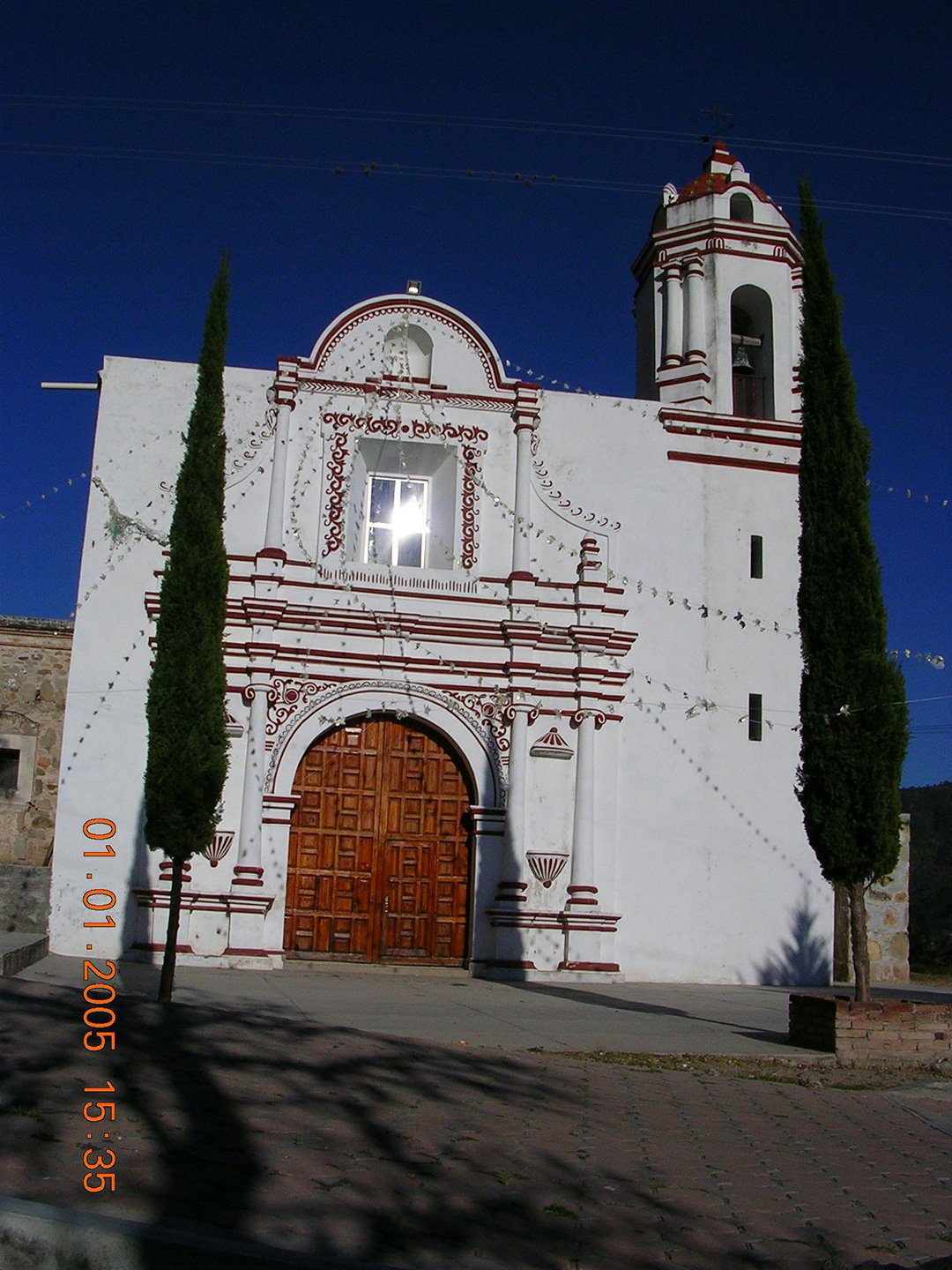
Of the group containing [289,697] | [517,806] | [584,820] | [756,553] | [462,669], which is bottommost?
[584,820]

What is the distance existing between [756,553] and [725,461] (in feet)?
4.00

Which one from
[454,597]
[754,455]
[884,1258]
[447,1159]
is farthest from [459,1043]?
[754,455]

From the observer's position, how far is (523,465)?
49.0 ft

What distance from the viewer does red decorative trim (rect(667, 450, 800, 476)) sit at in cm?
1545

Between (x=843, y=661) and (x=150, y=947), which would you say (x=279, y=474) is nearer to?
(x=150, y=947)

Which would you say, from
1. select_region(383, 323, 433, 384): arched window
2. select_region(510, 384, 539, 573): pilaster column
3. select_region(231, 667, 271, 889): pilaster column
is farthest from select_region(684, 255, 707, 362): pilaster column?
select_region(231, 667, 271, 889): pilaster column

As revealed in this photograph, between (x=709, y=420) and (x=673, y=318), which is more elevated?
(x=673, y=318)

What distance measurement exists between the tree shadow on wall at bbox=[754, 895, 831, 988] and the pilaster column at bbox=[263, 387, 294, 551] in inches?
291

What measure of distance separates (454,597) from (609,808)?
3027mm

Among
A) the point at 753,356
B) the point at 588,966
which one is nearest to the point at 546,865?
the point at 588,966

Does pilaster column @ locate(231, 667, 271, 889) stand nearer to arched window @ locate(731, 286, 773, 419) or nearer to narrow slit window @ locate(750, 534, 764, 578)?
narrow slit window @ locate(750, 534, 764, 578)

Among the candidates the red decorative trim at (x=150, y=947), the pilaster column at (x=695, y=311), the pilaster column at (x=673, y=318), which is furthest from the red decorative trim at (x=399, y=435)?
the red decorative trim at (x=150, y=947)

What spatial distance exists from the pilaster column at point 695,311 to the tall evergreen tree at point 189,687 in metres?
8.26

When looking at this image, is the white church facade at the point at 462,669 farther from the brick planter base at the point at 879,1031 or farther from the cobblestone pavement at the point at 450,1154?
the cobblestone pavement at the point at 450,1154
